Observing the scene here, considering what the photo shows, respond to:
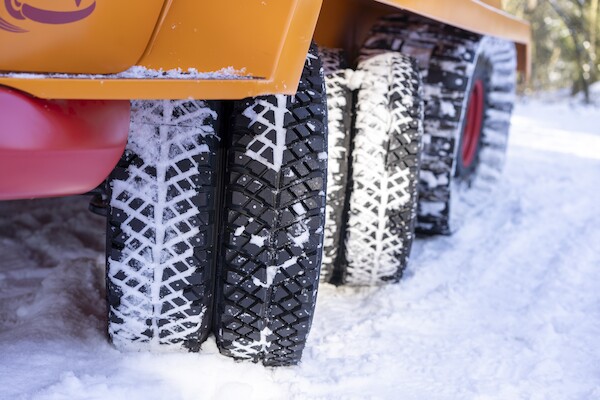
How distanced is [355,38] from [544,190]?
235cm

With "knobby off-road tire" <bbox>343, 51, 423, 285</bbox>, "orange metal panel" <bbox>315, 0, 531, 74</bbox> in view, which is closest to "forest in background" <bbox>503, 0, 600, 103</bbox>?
"orange metal panel" <bbox>315, 0, 531, 74</bbox>

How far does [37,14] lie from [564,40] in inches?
740

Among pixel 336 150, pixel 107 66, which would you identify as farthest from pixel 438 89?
pixel 107 66

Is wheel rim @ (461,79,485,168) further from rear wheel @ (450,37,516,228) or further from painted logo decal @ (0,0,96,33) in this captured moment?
painted logo decal @ (0,0,96,33)

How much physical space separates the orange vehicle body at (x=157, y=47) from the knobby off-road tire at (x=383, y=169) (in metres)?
1.03

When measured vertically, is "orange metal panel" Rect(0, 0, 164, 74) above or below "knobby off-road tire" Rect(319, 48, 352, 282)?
above

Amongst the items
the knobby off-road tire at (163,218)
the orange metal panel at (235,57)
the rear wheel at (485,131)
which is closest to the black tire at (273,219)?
the knobby off-road tire at (163,218)

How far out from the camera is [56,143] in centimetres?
146

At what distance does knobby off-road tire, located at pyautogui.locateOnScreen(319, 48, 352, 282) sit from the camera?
2521 mm

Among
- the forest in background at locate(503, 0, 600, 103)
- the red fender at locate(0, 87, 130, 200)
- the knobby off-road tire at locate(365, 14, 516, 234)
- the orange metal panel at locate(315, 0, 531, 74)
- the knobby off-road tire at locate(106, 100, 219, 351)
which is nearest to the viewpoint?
the red fender at locate(0, 87, 130, 200)

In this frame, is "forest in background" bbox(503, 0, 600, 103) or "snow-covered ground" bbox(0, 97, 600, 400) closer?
"snow-covered ground" bbox(0, 97, 600, 400)

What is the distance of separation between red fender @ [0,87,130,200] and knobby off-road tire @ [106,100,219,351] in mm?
192

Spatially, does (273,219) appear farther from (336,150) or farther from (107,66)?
(336,150)

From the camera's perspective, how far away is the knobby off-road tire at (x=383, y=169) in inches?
102
